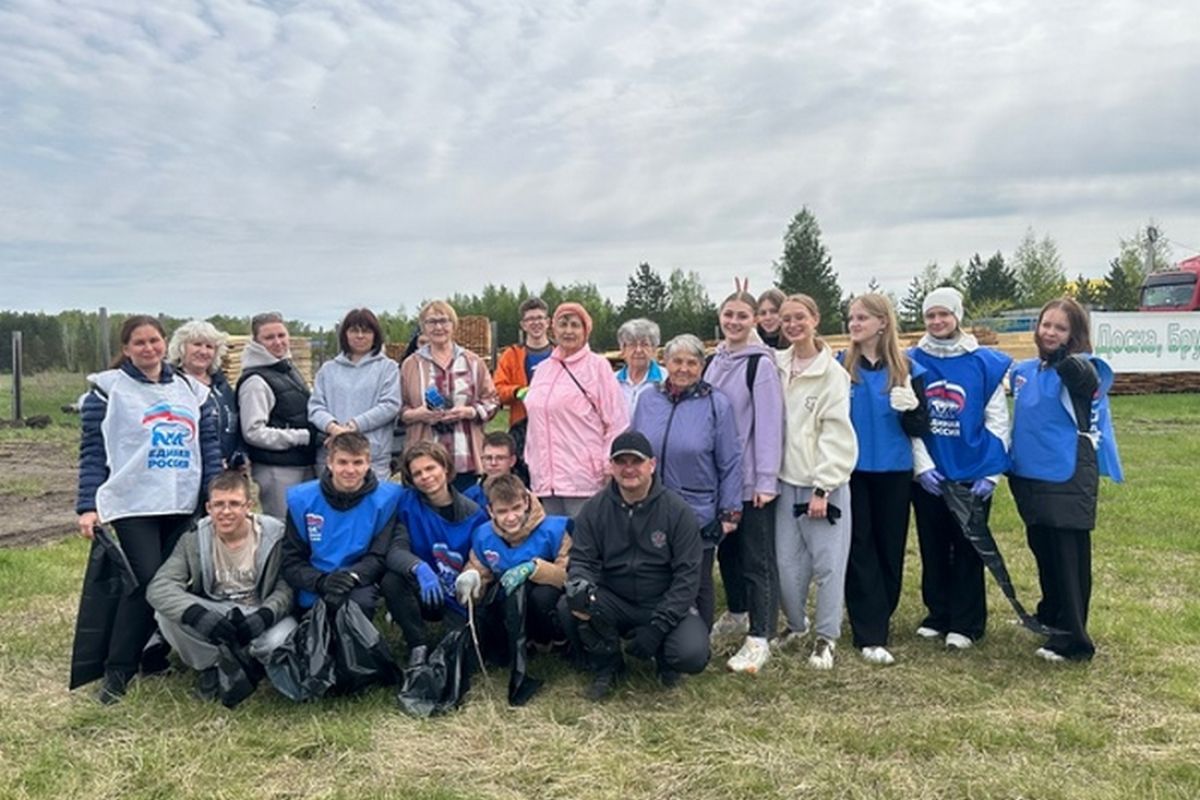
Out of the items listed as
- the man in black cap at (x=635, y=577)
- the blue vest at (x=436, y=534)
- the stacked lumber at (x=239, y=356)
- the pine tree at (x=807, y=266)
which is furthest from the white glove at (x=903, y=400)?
the pine tree at (x=807, y=266)

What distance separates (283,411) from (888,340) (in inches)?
128

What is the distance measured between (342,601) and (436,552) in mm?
590

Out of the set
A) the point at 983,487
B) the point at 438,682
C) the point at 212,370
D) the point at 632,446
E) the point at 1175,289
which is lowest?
the point at 438,682

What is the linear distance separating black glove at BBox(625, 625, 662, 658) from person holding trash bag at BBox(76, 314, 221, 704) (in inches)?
88.8

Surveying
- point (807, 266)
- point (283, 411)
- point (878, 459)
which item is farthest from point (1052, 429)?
point (807, 266)

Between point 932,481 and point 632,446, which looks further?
point 932,481

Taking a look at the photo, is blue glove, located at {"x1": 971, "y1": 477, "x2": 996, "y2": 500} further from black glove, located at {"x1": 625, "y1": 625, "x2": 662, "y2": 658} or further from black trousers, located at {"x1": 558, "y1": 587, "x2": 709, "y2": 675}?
black glove, located at {"x1": 625, "y1": 625, "x2": 662, "y2": 658}

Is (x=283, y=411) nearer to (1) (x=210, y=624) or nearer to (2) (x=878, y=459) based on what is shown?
(1) (x=210, y=624)

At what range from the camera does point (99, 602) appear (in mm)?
4383

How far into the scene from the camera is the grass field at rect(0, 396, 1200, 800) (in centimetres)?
335

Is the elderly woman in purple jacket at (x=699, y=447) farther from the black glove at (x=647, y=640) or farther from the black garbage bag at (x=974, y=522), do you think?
the black garbage bag at (x=974, y=522)

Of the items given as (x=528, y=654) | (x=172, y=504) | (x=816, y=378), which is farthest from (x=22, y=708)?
(x=816, y=378)

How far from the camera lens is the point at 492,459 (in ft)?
16.0

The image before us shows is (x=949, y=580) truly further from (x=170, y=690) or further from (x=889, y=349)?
(x=170, y=690)
